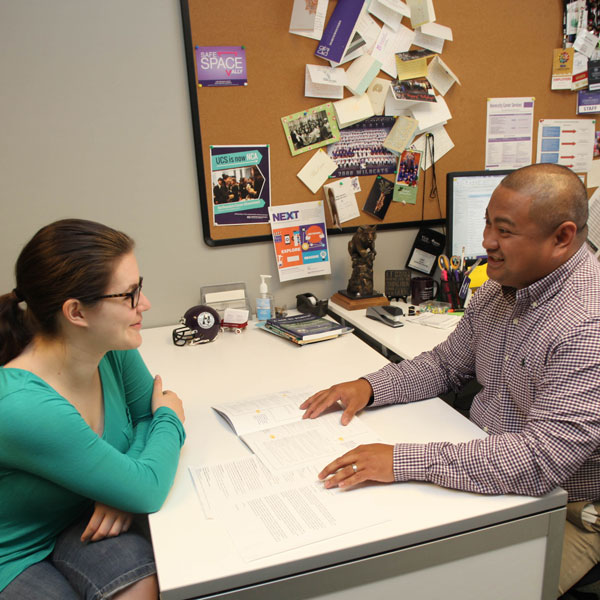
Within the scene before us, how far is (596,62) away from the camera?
2322 millimetres

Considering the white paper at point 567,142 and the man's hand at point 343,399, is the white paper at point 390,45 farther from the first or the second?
the man's hand at point 343,399

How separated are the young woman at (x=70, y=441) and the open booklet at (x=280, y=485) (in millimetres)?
124

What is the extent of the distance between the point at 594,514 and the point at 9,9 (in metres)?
2.21

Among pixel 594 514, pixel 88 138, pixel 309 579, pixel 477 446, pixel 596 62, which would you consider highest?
pixel 596 62

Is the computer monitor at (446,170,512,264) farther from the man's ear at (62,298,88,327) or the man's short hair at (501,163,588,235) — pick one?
the man's ear at (62,298,88,327)

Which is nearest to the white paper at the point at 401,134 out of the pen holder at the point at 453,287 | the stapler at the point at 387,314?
the pen holder at the point at 453,287

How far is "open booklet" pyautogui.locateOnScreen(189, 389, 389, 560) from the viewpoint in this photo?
89 centimetres

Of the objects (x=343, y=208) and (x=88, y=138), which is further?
(x=343, y=208)

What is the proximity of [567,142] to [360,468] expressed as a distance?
6.92 ft

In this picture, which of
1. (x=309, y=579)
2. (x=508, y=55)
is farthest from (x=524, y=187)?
(x=508, y=55)

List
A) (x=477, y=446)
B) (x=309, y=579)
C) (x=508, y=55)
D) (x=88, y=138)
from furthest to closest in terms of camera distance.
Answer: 1. (x=508, y=55)
2. (x=88, y=138)
3. (x=477, y=446)
4. (x=309, y=579)

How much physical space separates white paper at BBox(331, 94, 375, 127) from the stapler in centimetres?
76

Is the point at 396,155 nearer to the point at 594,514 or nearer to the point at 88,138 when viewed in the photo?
the point at 88,138

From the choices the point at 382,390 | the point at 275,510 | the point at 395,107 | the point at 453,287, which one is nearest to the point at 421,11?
the point at 395,107
